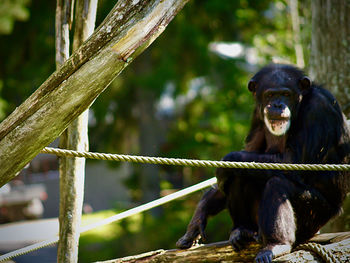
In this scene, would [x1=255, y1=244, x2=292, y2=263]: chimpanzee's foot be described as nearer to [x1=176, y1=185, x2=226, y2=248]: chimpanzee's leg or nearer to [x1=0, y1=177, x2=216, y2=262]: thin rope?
[x1=176, y1=185, x2=226, y2=248]: chimpanzee's leg

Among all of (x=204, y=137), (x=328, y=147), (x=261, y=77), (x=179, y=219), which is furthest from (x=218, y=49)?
(x=328, y=147)

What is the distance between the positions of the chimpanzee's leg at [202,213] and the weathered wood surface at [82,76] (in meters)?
1.77

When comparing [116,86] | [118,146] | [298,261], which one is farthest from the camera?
[118,146]

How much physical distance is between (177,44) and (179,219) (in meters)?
4.38

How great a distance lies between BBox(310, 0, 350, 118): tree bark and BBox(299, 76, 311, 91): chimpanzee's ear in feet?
3.72

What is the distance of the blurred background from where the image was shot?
959 centimetres

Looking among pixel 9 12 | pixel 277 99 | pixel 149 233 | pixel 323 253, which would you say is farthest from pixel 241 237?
pixel 9 12

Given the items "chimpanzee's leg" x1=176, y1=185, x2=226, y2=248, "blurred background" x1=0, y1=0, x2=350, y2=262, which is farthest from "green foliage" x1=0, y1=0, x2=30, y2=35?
"chimpanzee's leg" x1=176, y1=185, x2=226, y2=248

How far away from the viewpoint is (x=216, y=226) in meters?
8.84

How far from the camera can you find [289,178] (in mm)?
3354

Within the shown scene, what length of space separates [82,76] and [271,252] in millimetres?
1811

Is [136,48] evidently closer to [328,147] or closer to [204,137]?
[328,147]

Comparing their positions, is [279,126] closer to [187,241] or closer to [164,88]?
[187,241]

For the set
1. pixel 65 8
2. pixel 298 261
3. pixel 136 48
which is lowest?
pixel 298 261
